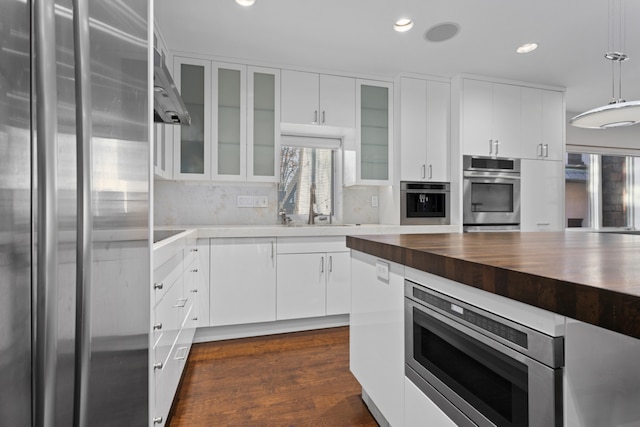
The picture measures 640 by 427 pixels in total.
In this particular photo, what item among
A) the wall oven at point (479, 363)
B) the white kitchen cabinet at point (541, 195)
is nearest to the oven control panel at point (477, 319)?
the wall oven at point (479, 363)

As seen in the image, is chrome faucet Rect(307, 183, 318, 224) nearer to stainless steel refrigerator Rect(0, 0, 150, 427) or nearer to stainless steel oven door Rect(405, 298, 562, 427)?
stainless steel oven door Rect(405, 298, 562, 427)

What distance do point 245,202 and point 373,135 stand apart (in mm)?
1485

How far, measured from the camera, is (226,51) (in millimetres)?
2920

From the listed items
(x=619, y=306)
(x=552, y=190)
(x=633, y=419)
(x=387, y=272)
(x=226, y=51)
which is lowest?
(x=633, y=419)

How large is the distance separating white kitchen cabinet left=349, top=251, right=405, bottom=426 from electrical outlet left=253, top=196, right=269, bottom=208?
6.05ft

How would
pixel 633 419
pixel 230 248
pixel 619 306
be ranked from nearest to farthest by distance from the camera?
pixel 619 306 < pixel 633 419 < pixel 230 248

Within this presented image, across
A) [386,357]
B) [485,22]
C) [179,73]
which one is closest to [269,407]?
[386,357]

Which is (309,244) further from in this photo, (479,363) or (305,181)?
(479,363)

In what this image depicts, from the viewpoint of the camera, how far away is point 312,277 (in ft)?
9.33

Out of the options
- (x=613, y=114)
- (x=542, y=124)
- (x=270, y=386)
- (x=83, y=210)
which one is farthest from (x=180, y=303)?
(x=542, y=124)

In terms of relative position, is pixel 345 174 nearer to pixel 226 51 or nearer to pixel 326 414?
pixel 226 51

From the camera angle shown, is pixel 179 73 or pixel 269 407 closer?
pixel 269 407

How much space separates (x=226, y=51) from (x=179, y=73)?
46cm

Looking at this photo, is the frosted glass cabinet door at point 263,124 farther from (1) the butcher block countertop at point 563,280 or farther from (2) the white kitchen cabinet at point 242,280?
(1) the butcher block countertop at point 563,280
